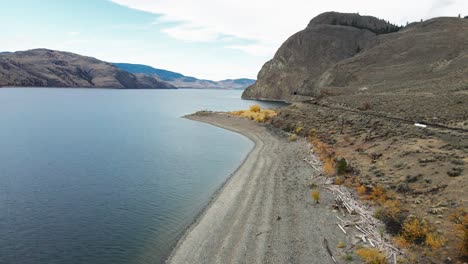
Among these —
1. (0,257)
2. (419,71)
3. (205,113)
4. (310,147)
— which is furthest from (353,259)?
(205,113)

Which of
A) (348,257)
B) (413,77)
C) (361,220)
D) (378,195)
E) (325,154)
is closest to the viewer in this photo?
(348,257)

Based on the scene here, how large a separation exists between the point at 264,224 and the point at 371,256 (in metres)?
7.83

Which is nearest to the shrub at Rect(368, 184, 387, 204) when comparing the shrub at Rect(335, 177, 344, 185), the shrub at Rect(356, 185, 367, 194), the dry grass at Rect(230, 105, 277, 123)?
the shrub at Rect(356, 185, 367, 194)

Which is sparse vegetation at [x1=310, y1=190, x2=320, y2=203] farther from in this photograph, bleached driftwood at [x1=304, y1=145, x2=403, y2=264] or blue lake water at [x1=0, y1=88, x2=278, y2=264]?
blue lake water at [x1=0, y1=88, x2=278, y2=264]

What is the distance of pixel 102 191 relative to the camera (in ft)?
107

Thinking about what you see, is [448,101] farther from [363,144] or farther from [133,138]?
[133,138]

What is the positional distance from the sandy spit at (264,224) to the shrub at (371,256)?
1317 millimetres

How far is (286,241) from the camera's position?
70.4 feet

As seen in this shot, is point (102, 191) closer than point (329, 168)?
Yes

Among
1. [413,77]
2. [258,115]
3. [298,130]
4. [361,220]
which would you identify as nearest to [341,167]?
[361,220]

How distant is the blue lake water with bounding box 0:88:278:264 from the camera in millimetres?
21516

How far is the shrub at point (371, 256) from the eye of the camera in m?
17.6

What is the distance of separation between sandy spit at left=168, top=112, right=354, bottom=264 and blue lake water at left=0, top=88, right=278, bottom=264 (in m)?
1.70

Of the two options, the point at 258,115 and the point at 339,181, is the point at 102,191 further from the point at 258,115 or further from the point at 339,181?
the point at 258,115
